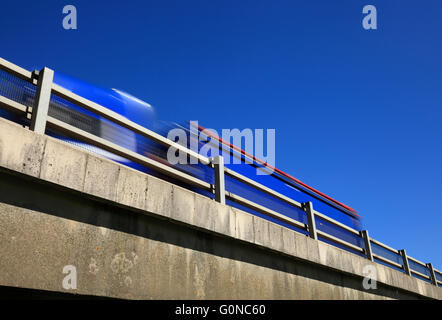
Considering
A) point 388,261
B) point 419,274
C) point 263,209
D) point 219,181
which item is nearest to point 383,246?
point 388,261

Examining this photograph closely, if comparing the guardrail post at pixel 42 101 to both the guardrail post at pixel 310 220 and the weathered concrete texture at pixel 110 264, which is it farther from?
the guardrail post at pixel 310 220

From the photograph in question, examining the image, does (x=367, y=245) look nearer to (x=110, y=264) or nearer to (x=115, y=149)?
(x=115, y=149)

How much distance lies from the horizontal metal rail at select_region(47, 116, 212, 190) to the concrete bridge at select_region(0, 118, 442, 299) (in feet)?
1.41

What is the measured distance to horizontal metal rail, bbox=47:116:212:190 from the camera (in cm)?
426

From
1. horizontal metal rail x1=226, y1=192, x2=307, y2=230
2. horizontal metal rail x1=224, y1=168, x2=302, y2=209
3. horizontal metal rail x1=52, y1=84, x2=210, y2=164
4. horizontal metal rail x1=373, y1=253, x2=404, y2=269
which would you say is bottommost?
horizontal metal rail x1=373, y1=253, x2=404, y2=269

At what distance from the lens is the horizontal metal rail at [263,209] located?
20.1ft

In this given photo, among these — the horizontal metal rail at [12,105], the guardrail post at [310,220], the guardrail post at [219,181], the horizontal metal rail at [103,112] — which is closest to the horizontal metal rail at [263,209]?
the guardrail post at [310,220]

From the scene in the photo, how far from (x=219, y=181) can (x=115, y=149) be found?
5.80ft

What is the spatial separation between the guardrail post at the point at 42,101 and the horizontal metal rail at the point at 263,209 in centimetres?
284

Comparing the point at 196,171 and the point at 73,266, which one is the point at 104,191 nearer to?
the point at 73,266

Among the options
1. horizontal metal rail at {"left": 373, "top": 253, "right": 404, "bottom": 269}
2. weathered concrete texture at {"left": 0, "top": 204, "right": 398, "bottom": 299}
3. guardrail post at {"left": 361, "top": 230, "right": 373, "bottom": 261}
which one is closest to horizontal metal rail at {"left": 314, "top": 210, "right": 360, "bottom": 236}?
guardrail post at {"left": 361, "top": 230, "right": 373, "bottom": 261}

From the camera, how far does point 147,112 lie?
902 centimetres

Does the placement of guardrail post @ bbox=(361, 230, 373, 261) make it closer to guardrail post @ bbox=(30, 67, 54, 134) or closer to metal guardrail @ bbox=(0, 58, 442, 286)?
metal guardrail @ bbox=(0, 58, 442, 286)

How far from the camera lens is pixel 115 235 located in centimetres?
416
